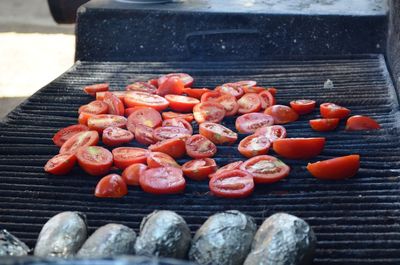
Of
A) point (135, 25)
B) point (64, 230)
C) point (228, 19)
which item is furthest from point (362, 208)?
point (135, 25)

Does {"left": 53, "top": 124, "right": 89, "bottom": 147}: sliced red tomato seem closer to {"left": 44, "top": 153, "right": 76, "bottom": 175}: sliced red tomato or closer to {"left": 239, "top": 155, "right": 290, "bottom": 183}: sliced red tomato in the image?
{"left": 44, "top": 153, "right": 76, "bottom": 175}: sliced red tomato

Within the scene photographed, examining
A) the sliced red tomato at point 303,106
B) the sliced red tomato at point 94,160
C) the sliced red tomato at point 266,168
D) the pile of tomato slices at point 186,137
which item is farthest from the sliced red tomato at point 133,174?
the sliced red tomato at point 303,106

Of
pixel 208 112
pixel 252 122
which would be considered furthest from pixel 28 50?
pixel 252 122

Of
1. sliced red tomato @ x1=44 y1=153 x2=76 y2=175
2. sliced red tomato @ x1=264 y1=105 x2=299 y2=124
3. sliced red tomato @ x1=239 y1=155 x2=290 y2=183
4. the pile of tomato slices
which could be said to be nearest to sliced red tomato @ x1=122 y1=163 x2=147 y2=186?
the pile of tomato slices

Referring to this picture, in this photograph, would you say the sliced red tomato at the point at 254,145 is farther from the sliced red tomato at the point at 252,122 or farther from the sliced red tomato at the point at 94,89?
the sliced red tomato at the point at 94,89

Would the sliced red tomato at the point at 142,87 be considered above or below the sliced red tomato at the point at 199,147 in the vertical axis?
above
